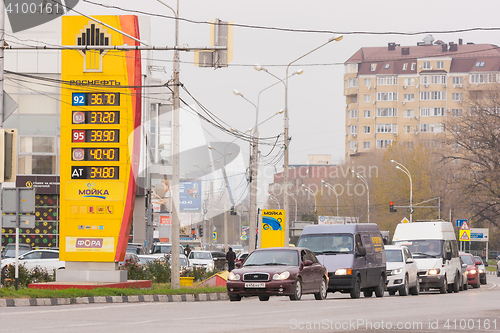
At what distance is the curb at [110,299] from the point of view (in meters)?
17.9

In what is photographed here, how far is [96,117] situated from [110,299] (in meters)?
7.47

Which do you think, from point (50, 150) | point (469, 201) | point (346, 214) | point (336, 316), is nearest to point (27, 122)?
point (50, 150)

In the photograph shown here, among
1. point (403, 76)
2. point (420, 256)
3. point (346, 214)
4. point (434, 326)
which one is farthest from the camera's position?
point (403, 76)

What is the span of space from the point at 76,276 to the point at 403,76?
382 ft

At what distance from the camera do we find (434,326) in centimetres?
1164

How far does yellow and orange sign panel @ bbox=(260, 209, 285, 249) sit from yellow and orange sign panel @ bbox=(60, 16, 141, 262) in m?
10.2

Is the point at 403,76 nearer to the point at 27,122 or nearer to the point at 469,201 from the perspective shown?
the point at 469,201

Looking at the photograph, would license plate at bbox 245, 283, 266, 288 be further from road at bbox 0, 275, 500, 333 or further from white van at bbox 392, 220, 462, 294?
white van at bbox 392, 220, 462, 294

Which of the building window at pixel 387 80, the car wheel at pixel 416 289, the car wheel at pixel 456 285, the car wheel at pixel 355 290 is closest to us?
the car wheel at pixel 355 290

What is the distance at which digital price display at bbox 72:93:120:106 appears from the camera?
25.6 meters

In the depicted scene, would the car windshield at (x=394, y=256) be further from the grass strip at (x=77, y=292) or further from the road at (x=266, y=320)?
the road at (x=266, y=320)

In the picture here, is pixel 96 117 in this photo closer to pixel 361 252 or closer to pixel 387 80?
pixel 361 252

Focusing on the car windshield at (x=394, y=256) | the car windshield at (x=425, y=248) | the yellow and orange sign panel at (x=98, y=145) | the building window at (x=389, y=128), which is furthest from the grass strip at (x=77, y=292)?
the building window at (x=389, y=128)

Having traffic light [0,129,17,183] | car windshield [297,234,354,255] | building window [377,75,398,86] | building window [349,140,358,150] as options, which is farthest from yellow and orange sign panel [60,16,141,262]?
building window [349,140,358,150]
